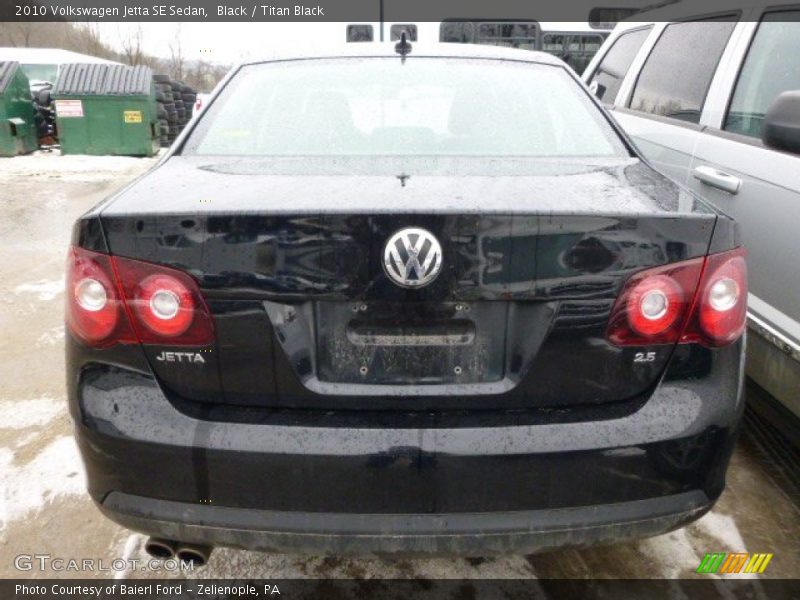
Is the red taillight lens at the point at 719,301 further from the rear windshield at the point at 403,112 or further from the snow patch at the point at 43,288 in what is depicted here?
the snow patch at the point at 43,288

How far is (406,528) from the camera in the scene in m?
1.53

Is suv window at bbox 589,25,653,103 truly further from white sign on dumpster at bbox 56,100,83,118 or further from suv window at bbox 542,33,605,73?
white sign on dumpster at bbox 56,100,83,118

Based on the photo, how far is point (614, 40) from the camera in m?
4.94

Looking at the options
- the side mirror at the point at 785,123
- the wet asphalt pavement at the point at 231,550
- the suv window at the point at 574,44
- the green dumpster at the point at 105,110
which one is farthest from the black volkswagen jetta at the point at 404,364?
the green dumpster at the point at 105,110

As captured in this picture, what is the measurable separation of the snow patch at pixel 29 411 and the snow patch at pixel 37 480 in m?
0.24

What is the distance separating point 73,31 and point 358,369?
59.1 meters

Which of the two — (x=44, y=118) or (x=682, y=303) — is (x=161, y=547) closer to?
(x=682, y=303)

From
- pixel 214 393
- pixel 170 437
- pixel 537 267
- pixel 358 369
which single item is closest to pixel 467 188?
pixel 537 267

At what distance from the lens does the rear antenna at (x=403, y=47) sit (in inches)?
105

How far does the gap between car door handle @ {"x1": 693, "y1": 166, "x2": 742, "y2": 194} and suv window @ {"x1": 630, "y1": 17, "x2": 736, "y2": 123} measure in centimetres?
48

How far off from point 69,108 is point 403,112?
39.3 ft

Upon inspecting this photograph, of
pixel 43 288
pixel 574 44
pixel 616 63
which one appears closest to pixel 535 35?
pixel 574 44

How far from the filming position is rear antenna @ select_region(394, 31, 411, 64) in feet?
8.77

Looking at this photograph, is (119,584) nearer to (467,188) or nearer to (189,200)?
(189,200)
